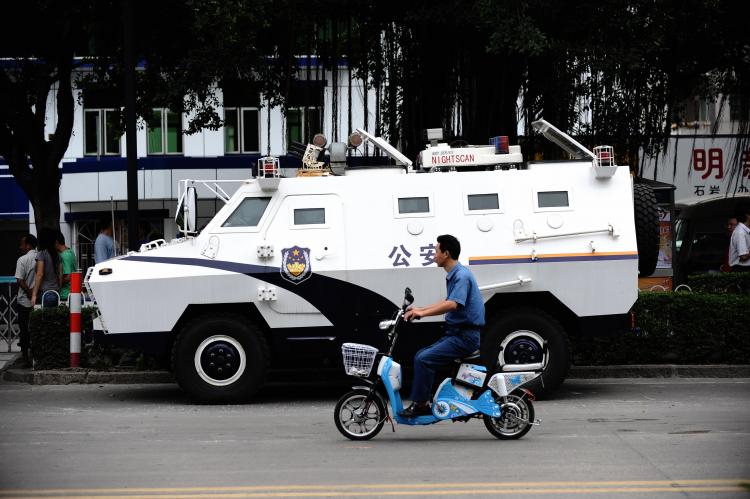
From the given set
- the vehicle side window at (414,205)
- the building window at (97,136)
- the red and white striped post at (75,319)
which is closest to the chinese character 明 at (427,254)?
the vehicle side window at (414,205)

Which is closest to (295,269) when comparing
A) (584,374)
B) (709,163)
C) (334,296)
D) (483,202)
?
(334,296)

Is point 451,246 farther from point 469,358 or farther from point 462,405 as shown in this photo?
point 462,405

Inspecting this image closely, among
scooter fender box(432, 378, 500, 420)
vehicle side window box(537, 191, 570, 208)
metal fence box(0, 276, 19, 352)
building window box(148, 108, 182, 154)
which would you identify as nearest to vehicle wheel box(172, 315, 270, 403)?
vehicle side window box(537, 191, 570, 208)

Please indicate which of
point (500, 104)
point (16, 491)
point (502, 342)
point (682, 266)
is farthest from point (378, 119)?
point (16, 491)

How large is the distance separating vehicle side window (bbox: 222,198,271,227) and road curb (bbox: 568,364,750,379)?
4.36 metres

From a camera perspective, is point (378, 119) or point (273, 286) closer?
point (273, 286)

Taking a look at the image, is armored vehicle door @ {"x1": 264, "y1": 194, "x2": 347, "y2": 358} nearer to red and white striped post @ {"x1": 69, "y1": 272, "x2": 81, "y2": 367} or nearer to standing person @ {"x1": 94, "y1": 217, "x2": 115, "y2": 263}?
red and white striped post @ {"x1": 69, "y1": 272, "x2": 81, "y2": 367}

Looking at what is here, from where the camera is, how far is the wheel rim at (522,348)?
520 inches

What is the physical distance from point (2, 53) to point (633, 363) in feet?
46.4

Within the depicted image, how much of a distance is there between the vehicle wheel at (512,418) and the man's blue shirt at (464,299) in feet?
2.14

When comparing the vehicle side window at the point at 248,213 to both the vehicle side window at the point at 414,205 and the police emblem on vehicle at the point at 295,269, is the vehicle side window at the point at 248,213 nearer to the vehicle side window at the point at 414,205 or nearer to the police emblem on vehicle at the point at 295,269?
the police emblem on vehicle at the point at 295,269

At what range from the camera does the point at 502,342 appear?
13266 millimetres

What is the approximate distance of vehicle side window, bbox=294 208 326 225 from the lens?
44.2 ft

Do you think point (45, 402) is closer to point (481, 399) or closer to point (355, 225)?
point (355, 225)
